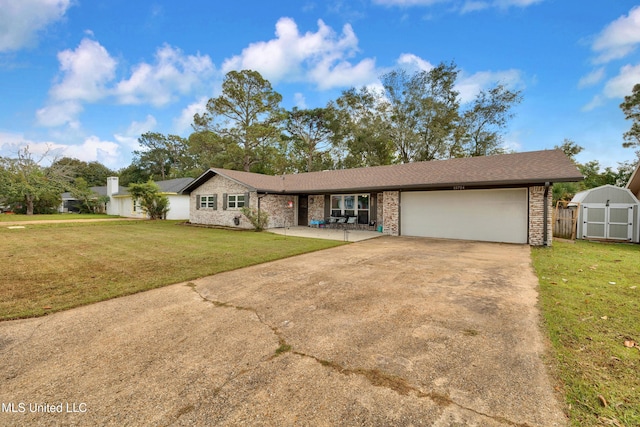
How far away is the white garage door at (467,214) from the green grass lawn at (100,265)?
4.63 meters

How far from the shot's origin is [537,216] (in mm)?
10258

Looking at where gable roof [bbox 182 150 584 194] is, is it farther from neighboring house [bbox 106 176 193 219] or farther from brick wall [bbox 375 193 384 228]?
neighboring house [bbox 106 176 193 219]

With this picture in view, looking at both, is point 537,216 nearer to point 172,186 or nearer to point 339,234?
point 339,234

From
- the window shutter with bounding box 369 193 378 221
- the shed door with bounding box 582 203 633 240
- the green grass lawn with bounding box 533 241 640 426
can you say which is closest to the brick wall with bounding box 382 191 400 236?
the window shutter with bounding box 369 193 378 221

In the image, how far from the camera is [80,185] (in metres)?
29.6

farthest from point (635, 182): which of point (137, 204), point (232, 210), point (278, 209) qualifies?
point (137, 204)

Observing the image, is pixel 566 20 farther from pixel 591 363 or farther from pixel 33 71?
pixel 33 71

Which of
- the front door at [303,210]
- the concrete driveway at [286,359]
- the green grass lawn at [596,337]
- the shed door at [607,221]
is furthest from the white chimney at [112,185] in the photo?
the shed door at [607,221]

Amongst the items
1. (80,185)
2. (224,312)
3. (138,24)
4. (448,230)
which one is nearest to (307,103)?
(138,24)

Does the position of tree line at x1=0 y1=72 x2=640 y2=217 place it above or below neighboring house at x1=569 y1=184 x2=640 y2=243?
above

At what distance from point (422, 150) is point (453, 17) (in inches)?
536

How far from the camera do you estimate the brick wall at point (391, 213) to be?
519 inches

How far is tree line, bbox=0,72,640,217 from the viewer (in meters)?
24.3

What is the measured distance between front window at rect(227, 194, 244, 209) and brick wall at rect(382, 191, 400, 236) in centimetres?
804
